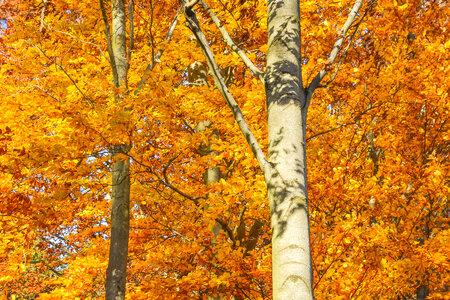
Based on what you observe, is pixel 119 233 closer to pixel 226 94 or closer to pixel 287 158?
pixel 226 94

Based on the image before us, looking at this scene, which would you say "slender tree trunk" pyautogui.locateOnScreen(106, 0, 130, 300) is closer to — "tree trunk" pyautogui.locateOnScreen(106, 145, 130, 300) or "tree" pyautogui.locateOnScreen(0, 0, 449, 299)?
"tree trunk" pyautogui.locateOnScreen(106, 145, 130, 300)

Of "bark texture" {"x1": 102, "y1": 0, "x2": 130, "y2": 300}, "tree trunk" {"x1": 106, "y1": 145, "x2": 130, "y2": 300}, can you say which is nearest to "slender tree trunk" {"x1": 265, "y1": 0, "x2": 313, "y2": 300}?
"bark texture" {"x1": 102, "y1": 0, "x2": 130, "y2": 300}

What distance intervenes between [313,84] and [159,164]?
6492 millimetres

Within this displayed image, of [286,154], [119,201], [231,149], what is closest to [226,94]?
[286,154]

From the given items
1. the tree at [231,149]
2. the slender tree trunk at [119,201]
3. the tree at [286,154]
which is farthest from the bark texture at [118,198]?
the tree at [286,154]

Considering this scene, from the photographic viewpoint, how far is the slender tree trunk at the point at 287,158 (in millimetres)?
1806

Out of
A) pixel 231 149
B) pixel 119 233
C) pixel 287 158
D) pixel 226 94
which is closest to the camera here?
pixel 287 158

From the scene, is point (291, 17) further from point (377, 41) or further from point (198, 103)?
point (377, 41)

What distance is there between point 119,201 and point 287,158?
417cm

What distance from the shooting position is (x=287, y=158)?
2027mm

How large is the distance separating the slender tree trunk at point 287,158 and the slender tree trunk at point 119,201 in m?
3.01

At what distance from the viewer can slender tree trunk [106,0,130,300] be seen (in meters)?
5.15

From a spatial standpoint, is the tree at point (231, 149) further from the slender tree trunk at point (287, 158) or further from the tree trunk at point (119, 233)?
the slender tree trunk at point (287, 158)

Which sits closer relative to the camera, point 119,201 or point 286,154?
point 286,154
